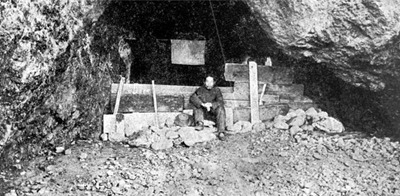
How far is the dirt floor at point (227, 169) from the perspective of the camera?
638cm

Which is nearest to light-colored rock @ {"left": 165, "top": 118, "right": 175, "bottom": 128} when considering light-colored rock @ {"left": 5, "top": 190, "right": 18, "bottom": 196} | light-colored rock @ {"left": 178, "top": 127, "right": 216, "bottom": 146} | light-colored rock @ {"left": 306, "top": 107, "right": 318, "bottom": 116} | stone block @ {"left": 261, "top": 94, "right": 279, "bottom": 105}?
light-colored rock @ {"left": 178, "top": 127, "right": 216, "bottom": 146}

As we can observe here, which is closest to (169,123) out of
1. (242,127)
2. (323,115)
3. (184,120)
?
(184,120)

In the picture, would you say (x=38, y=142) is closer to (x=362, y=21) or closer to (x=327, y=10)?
(x=327, y=10)

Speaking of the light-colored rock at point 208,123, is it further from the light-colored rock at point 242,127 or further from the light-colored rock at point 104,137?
the light-colored rock at point 104,137

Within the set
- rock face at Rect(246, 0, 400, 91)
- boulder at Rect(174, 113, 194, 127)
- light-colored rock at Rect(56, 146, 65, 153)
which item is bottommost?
light-colored rock at Rect(56, 146, 65, 153)

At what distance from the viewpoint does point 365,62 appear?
7.63 m

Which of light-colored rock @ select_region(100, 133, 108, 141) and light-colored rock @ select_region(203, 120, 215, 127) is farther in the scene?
light-colored rock @ select_region(203, 120, 215, 127)

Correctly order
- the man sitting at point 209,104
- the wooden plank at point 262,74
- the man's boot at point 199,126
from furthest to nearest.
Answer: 1. the wooden plank at point 262,74
2. the man sitting at point 209,104
3. the man's boot at point 199,126

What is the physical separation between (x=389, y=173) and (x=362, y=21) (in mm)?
2481

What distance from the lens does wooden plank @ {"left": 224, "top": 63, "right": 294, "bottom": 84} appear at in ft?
28.5

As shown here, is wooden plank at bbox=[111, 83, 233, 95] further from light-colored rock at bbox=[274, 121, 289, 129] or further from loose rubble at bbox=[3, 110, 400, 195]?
light-colored rock at bbox=[274, 121, 289, 129]

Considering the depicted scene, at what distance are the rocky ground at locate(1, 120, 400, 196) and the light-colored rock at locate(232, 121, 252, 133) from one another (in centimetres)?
38

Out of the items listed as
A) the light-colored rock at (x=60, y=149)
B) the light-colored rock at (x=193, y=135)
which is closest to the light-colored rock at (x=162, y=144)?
the light-colored rock at (x=193, y=135)

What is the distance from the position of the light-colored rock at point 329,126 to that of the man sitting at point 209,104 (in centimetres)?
177
